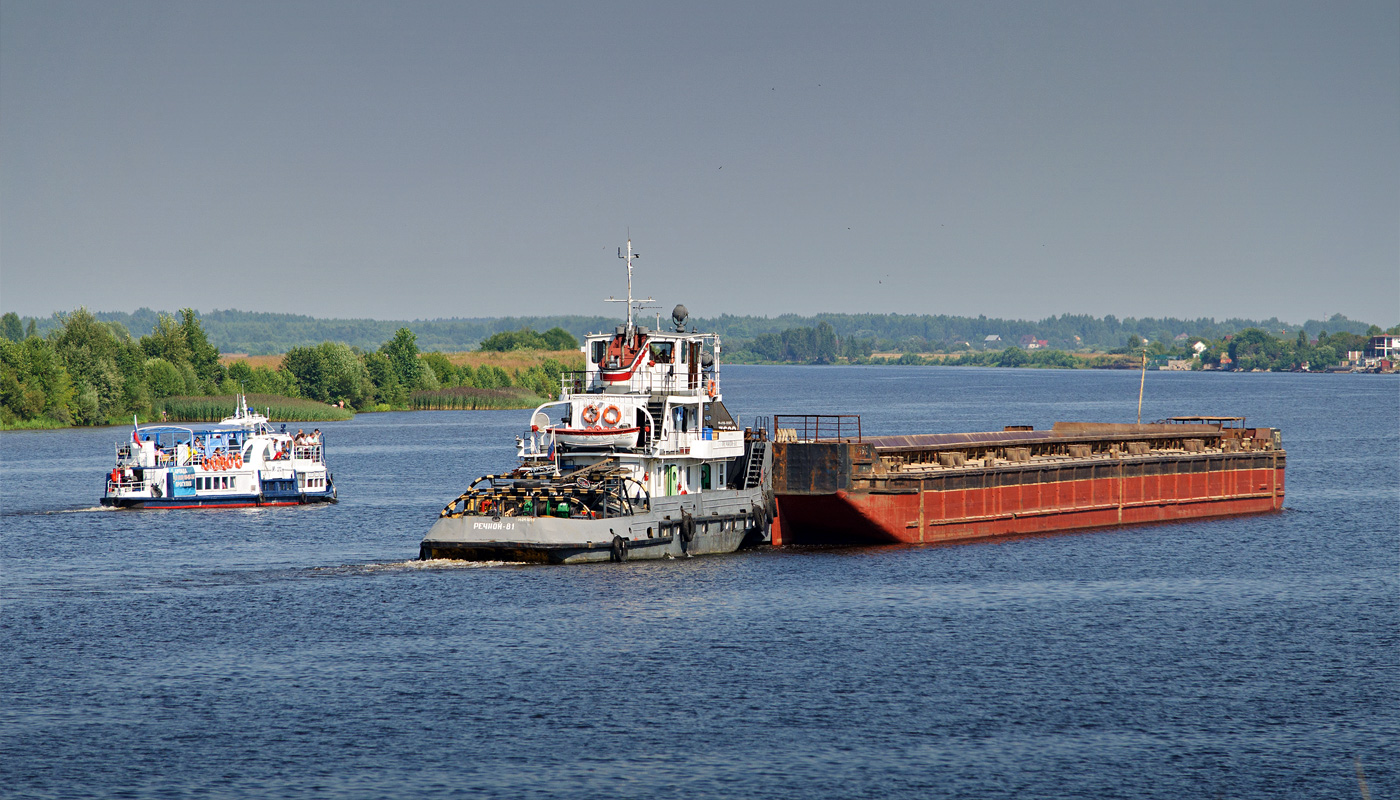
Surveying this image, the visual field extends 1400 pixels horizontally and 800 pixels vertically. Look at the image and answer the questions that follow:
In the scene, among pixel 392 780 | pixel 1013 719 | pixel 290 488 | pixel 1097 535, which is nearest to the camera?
pixel 392 780

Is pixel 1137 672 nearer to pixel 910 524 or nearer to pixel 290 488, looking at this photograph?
pixel 910 524

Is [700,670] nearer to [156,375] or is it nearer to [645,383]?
[645,383]

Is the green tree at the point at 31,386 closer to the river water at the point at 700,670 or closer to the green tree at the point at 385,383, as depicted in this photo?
the green tree at the point at 385,383

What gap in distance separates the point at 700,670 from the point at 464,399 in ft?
503

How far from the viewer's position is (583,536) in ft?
152

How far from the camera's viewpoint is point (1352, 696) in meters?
34.6

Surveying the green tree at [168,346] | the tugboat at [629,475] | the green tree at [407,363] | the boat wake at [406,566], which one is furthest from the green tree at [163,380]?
the boat wake at [406,566]

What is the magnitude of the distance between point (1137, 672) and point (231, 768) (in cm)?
2167

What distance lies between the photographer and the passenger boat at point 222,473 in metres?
70.5

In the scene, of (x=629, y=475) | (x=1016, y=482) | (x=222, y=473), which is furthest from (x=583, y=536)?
(x=222, y=473)

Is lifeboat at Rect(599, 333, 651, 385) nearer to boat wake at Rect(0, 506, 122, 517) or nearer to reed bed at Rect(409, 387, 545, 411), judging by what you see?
boat wake at Rect(0, 506, 122, 517)

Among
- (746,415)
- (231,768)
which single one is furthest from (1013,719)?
(746,415)

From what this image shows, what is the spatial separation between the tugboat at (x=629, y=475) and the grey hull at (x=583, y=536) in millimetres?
43

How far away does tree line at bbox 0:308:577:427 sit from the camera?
14388 centimetres
